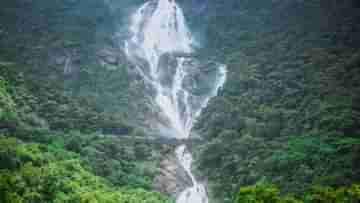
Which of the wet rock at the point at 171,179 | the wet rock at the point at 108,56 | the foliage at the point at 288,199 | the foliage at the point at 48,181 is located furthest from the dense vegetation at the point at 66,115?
the foliage at the point at 288,199

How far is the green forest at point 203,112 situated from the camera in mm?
23766

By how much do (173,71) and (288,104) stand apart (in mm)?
20237

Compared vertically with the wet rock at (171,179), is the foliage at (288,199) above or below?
above

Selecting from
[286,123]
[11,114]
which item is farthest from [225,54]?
[11,114]

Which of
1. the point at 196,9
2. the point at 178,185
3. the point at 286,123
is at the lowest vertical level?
the point at 178,185

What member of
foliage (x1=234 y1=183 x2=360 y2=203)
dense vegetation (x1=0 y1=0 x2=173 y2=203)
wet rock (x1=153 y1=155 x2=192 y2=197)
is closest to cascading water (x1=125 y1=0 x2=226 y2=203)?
wet rock (x1=153 y1=155 x2=192 y2=197)

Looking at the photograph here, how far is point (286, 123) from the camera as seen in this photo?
34656mm

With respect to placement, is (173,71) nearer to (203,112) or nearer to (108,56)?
(108,56)

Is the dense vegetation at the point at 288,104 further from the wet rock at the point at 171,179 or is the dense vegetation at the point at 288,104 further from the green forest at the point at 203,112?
the wet rock at the point at 171,179

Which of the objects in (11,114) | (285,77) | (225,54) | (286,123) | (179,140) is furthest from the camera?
(225,54)

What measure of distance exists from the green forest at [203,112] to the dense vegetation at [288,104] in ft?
0.45

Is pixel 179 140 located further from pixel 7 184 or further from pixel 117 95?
pixel 7 184

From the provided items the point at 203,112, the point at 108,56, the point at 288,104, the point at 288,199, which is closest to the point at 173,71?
the point at 108,56

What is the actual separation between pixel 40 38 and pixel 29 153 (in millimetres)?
32148
